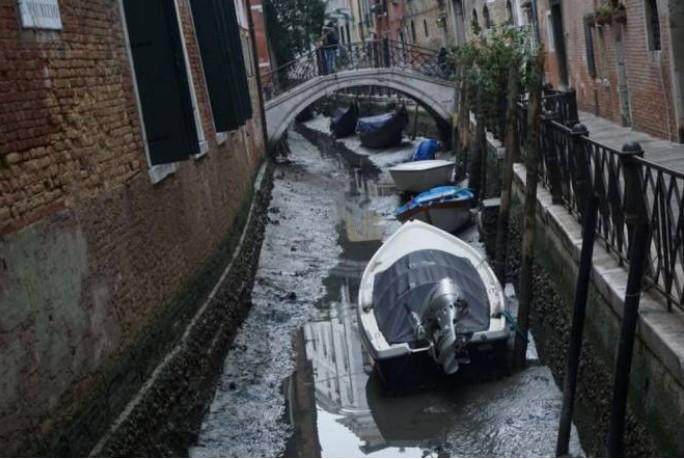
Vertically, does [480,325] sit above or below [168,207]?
below

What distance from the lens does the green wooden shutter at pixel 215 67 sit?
12516 millimetres

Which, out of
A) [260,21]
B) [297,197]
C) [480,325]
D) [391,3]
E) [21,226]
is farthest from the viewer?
[391,3]

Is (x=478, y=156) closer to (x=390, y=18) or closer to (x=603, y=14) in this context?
(x=603, y=14)

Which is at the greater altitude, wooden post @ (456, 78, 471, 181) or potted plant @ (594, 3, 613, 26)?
potted plant @ (594, 3, 613, 26)

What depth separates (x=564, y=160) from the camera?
948cm

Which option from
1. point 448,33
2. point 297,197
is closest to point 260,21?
point 448,33

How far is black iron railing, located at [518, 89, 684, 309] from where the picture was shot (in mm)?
5668

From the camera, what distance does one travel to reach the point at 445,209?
1571cm

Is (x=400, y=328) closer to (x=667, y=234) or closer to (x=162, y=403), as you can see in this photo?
(x=162, y=403)

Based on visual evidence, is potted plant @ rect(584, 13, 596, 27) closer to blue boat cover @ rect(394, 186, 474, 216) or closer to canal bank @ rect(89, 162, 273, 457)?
blue boat cover @ rect(394, 186, 474, 216)

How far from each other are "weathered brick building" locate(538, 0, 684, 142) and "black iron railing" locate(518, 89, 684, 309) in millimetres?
2527

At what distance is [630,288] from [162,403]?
11.2ft

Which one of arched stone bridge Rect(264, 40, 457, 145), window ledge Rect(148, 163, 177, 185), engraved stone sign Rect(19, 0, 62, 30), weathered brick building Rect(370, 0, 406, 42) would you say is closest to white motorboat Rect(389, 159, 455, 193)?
arched stone bridge Rect(264, 40, 457, 145)

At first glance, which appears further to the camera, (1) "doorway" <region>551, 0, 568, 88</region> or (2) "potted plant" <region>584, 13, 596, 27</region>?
(1) "doorway" <region>551, 0, 568, 88</region>
